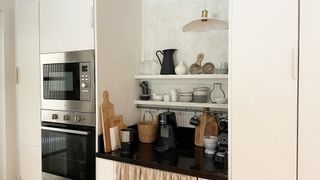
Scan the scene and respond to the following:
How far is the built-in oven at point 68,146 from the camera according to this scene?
79.0 inches

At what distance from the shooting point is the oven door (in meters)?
2.00

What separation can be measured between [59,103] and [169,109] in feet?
3.09

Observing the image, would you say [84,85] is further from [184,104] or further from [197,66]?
[197,66]

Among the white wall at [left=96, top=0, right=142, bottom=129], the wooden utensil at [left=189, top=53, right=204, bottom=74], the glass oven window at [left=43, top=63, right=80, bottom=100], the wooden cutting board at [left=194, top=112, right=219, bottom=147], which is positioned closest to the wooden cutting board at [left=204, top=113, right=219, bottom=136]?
the wooden cutting board at [left=194, top=112, right=219, bottom=147]

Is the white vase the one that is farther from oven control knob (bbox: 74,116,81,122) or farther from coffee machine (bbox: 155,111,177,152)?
oven control knob (bbox: 74,116,81,122)

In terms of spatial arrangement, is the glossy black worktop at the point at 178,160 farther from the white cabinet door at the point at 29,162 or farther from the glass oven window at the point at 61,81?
the white cabinet door at the point at 29,162
